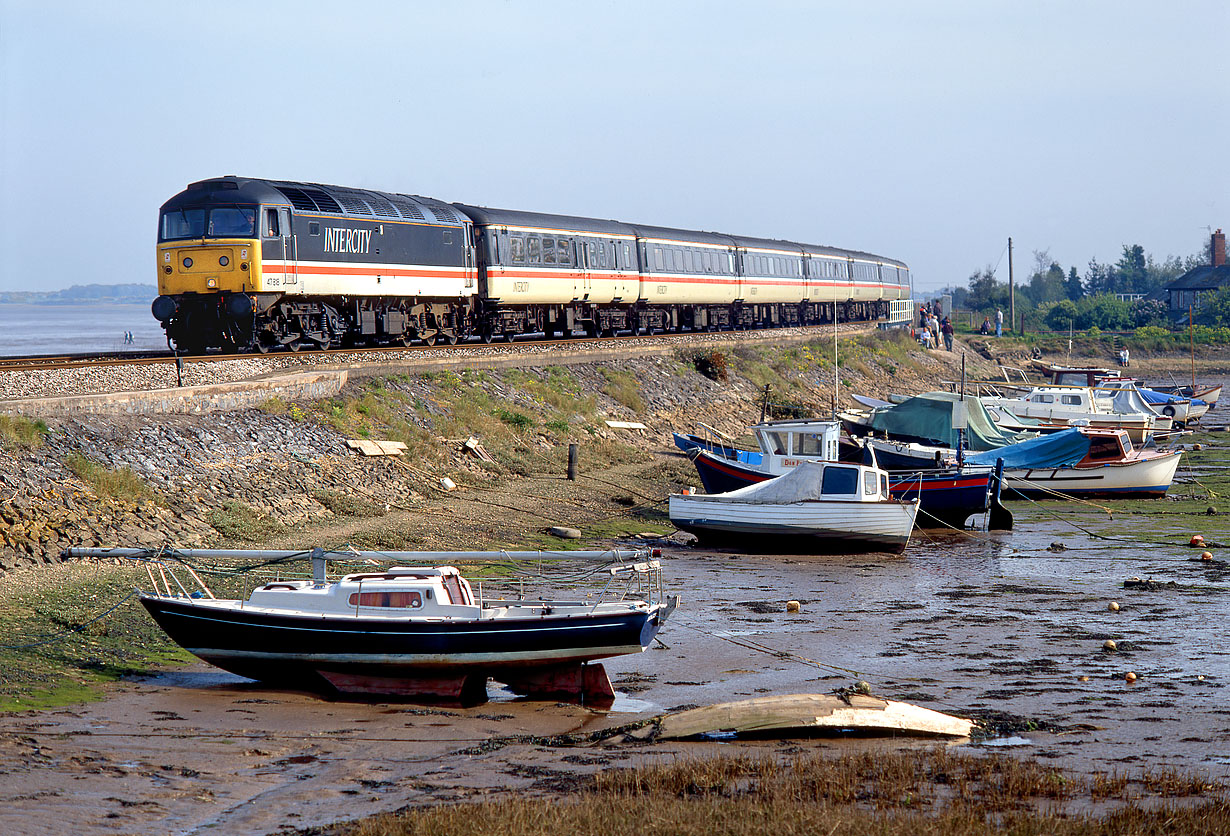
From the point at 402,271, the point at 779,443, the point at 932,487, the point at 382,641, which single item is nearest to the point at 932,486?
the point at 932,487

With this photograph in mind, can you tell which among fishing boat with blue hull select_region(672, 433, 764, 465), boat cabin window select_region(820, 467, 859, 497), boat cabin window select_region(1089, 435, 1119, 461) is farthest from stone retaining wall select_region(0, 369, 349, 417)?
boat cabin window select_region(1089, 435, 1119, 461)

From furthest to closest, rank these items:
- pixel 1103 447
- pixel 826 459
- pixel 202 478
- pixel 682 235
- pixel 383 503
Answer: pixel 682 235 < pixel 1103 447 < pixel 826 459 < pixel 383 503 < pixel 202 478

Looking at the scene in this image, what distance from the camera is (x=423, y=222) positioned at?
3434 cm

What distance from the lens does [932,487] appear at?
27.1 metres

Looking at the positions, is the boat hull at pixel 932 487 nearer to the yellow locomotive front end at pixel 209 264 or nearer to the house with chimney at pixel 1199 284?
the yellow locomotive front end at pixel 209 264

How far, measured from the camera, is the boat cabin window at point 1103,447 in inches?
1270

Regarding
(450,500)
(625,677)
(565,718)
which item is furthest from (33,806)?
(450,500)

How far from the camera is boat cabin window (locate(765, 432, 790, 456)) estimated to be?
27.2m

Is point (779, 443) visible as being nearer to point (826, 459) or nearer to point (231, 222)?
point (826, 459)

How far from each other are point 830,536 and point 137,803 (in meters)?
15.9

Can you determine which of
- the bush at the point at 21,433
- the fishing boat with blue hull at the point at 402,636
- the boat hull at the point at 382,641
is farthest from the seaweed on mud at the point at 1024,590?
the bush at the point at 21,433

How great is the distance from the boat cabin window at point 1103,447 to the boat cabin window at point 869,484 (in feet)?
34.9

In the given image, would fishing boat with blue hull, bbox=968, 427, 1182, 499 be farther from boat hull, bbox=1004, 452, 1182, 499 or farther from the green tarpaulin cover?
the green tarpaulin cover

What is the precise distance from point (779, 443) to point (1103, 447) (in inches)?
412
